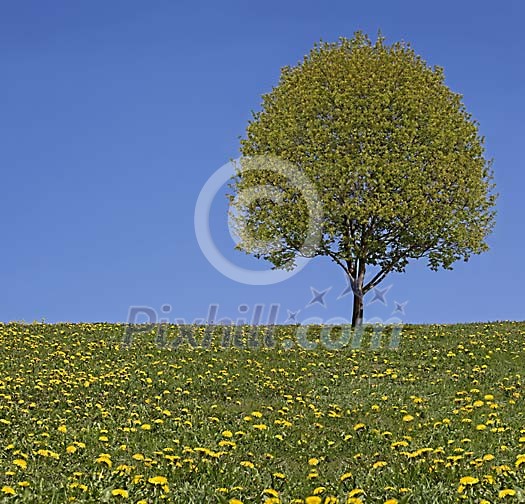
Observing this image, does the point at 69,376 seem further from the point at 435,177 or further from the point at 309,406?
the point at 435,177

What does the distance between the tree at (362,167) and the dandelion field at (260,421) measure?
6576mm

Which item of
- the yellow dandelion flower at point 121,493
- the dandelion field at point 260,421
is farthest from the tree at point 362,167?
the yellow dandelion flower at point 121,493

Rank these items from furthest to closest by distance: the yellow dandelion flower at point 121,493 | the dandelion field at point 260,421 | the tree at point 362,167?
1. the tree at point 362,167
2. the dandelion field at point 260,421
3. the yellow dandelion flower at point 121,493

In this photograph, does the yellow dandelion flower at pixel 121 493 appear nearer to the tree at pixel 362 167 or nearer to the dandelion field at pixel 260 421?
the dandelion field at pixel 260 421

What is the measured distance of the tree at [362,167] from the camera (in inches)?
1141

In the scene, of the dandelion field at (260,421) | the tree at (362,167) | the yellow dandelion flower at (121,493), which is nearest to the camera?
the yellow dandelion flower at (121,493)

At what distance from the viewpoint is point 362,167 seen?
93.5ft

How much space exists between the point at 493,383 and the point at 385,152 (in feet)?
45.2

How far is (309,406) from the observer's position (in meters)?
14.6

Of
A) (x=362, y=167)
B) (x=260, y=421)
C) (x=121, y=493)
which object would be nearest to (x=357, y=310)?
(x=362, y=167)

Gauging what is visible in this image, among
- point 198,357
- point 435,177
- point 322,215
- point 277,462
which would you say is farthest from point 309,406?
point 435,177

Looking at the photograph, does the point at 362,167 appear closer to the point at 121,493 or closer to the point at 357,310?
the point at 357,310

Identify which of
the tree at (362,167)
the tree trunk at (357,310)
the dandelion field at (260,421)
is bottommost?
the dandelion field at (260,421)

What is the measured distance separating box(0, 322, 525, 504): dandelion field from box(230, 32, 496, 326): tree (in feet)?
21.6
